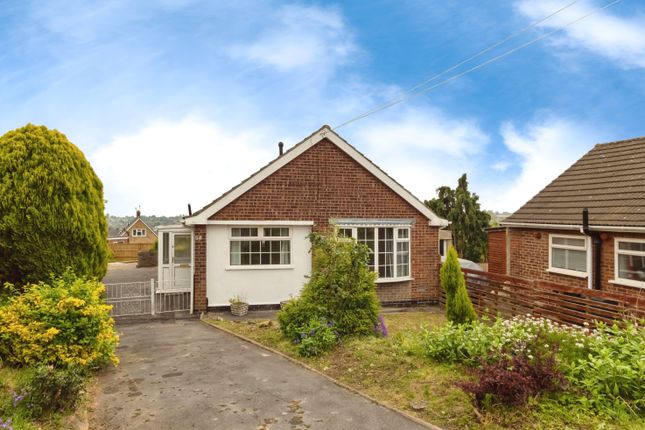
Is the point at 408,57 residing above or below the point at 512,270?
above

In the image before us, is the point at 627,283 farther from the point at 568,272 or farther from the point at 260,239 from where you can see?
the point at 260,239

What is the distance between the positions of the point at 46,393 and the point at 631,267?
51.4 ft

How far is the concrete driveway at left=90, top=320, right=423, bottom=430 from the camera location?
5.80 metres

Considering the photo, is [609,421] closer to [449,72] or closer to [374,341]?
[374,341]

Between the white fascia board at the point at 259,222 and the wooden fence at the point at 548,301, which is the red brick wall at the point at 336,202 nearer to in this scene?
the white fascia board at the point at 259,222

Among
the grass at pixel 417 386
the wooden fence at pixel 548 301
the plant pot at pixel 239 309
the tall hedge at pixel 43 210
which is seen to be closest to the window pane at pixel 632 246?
the wooden fence at pixel 548 301

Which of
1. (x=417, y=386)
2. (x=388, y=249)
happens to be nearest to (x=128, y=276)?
(x=388, y=249)

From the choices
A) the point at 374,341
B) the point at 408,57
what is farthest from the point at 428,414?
the point at 408,57

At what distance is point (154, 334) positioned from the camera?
11.5 m

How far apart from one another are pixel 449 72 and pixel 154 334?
37.3ft

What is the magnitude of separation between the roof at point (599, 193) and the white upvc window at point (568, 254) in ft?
2.14

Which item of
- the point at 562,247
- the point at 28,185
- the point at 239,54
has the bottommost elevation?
the point at 562,247

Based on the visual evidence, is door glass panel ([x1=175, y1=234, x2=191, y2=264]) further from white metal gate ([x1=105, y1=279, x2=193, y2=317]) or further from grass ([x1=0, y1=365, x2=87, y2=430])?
grass ([x1=0, y1=365, x2=87, y2=430])

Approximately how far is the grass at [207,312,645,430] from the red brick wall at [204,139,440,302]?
515 cm
